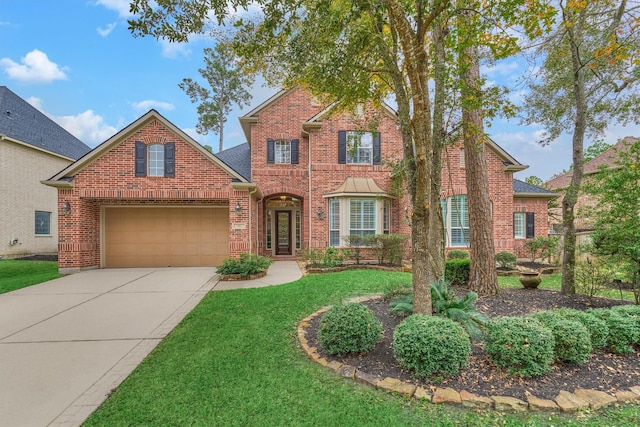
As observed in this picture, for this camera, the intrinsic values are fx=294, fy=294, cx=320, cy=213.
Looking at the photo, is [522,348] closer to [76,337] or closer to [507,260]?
[76,337]

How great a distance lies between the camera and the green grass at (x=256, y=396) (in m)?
2.62

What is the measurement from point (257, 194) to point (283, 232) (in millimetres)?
3186

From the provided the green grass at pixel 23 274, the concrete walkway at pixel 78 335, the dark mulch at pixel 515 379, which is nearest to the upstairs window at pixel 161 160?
the concrete walkway at pixel 78 335

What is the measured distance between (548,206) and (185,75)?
29.1 metres

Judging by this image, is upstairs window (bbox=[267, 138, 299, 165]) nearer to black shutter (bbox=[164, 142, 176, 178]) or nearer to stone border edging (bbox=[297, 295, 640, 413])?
black shutter (bbox=[164, 142, 176, 178])

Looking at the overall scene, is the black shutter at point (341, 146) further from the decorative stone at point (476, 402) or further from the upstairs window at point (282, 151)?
the decorative stone at point (476, 402)

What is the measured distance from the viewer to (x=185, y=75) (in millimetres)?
26422

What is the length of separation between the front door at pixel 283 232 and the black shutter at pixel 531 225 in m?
12.1

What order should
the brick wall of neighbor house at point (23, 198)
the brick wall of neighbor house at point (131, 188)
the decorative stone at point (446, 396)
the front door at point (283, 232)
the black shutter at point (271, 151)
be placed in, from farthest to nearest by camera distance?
the front door at point (283, 232)
the brick wall of neighbor house at point (23, 198)
the black shutter at point (271, 151)
the brick wall of neighbor house at point (131, 188)
the decorative stone at point (446, 396)

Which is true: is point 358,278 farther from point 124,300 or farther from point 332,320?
point 124,300

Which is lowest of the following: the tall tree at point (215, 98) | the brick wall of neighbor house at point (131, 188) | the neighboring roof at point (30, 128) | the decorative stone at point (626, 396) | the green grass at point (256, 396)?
the green grass at point (256, 396)

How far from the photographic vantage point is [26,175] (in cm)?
1533

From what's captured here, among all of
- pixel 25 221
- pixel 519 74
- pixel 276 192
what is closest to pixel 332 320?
pixel 519 74

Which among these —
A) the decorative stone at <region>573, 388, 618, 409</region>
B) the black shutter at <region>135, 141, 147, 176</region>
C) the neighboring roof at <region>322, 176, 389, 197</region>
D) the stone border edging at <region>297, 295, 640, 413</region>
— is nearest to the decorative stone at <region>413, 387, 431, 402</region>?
the stone border edging at <region>297, 295, 640, 413</region>
